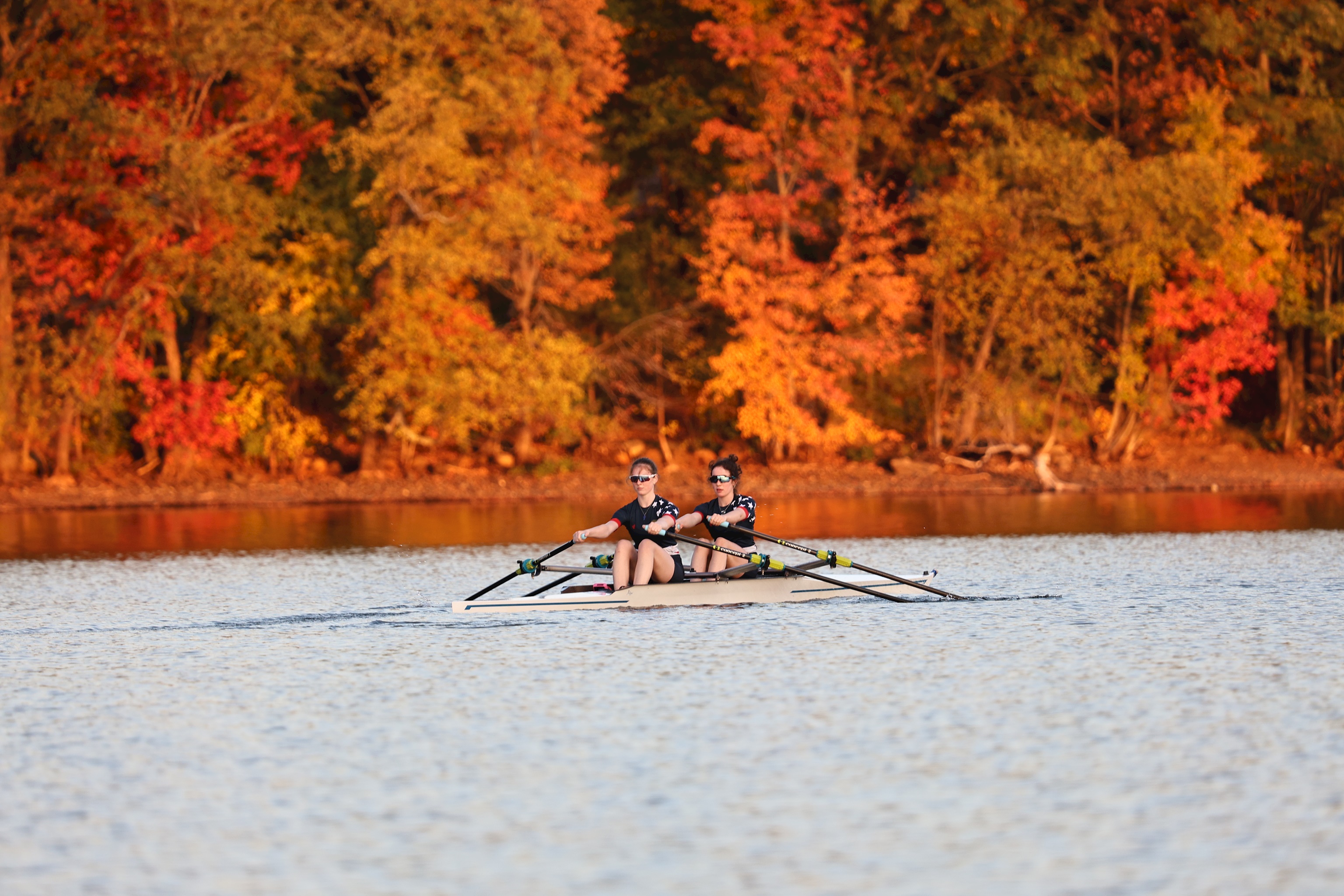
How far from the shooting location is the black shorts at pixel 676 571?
16.8 m

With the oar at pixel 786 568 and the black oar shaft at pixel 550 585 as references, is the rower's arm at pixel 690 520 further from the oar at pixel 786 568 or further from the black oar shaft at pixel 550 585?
the black oar shaft at pixel 550 585

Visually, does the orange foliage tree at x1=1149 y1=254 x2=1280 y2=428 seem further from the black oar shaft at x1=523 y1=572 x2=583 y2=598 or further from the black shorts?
the black shorts

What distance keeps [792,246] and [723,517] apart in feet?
76.2

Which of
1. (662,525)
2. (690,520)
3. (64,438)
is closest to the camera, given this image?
(662,525)

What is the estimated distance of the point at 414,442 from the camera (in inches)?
1535


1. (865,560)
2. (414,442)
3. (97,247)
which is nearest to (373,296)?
(414,442)

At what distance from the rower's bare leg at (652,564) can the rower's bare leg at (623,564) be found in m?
0.07

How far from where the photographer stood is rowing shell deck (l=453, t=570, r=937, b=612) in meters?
16.1

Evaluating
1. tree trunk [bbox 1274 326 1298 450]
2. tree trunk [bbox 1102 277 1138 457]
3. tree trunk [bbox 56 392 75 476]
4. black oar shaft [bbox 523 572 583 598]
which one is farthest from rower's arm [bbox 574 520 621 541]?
tree trunk [bbox 1274 326 1298 450]

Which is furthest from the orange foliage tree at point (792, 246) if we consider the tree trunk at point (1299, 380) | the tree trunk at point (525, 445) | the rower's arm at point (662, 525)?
the rower's arm at point (662, 525)

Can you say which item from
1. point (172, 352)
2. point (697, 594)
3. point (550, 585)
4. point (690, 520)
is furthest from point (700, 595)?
point (172, 352)

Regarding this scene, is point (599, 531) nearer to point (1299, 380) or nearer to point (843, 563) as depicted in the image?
point (843, 563)

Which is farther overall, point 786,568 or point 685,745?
point 786,568

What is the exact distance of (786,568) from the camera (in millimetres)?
17172
